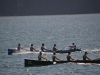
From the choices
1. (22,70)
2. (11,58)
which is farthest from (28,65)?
(11,58)

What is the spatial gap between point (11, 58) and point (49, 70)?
1322cm

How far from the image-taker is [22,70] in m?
52.6

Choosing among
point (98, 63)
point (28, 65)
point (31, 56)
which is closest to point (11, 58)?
point (31, 56)

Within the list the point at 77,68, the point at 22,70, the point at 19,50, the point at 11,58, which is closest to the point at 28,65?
the point at 22,70

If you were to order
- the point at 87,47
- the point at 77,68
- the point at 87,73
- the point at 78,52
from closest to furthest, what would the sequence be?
the point at 87,73 → the point at 77,68 → the point at 78,52 → the point at 87,47

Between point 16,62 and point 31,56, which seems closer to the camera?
point 16,62

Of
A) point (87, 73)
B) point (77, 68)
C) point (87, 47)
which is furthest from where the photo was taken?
point (87, 47)

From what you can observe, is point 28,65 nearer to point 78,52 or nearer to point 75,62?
point 75,62

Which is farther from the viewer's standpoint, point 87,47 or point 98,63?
point 87,47

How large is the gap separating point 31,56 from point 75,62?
12064 millimetres

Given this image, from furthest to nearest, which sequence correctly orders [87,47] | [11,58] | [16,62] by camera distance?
[87,47] → [11,58] → [16,62]

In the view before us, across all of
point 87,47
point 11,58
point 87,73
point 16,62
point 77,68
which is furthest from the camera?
point 87,47

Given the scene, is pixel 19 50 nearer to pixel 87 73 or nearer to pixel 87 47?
pixel 87 47

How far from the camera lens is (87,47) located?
3103 inches
